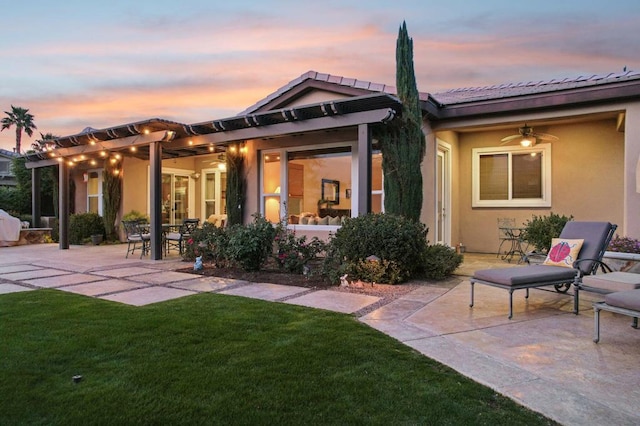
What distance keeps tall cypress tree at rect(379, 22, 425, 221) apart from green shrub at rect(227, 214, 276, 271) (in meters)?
2.36

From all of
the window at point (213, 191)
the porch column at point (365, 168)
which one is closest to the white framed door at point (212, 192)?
the window at point (213, 191)

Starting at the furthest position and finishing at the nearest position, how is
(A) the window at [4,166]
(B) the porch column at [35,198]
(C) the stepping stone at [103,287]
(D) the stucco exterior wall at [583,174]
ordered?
(A) the window at [4,166] → (B) the porch column at [35,198] → (D) the stucco exterior wall at [583,174] → (C) the stepping stone at [103,287]

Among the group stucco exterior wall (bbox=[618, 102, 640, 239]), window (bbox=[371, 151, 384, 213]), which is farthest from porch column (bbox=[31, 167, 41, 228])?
stucco exterior wall (bbox=[618, 102, 640, 239])

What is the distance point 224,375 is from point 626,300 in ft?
11.2

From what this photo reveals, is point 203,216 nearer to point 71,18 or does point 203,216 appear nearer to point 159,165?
point 159,165

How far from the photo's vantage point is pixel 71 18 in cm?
977

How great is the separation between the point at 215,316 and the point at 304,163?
19.3 ft

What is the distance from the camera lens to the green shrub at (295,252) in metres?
7.45

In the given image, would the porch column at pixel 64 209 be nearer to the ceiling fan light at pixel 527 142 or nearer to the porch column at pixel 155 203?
the porch column at pixel 155 203

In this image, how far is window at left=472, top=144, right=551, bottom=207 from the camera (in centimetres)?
955

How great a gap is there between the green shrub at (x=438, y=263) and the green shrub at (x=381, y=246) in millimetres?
209

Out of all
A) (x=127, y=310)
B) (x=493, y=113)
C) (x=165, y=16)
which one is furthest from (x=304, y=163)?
(x=127, y=310)

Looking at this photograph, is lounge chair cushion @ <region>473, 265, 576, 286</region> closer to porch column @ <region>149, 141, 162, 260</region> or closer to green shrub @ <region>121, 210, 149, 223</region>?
porch column @ <region>149, 141, 162, 260</region>

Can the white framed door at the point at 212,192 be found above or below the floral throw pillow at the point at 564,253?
above
